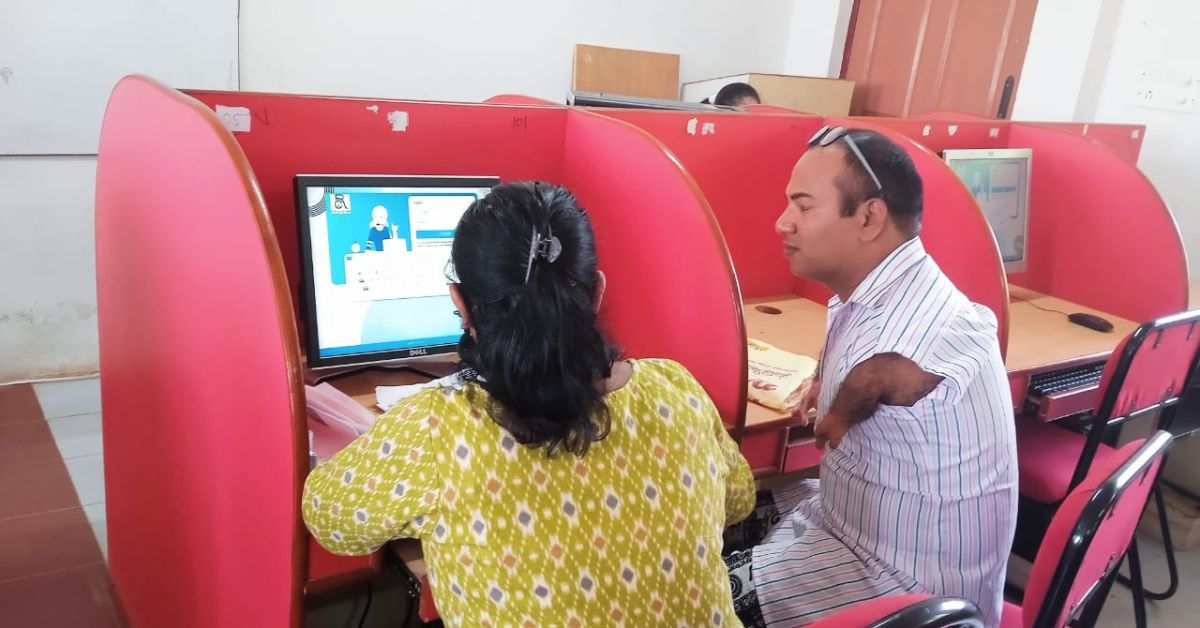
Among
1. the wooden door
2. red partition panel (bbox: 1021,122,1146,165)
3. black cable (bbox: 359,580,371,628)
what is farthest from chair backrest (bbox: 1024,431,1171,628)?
the wooden door

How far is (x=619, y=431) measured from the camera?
0.94 metres

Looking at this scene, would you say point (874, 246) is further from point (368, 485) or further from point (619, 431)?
point (368, 485)

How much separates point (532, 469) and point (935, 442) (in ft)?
2.43

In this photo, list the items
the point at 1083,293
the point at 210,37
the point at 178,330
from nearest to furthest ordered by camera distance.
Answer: the point at 178,330 < the point at 1083,293 < the point at 210,37

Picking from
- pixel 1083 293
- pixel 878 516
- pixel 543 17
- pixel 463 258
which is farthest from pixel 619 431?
pixel 543 17

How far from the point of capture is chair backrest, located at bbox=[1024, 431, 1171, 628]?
1.02 m

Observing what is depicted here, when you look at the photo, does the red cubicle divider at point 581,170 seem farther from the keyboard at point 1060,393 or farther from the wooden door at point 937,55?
the wooden door at point 937,55

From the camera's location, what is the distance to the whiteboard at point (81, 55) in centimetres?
281

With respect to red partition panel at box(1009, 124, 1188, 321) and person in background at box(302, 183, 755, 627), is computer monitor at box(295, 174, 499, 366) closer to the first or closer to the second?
person in background at box(302, 183, 755, 627)

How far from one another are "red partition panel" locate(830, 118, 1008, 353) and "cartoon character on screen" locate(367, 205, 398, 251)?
116 cm

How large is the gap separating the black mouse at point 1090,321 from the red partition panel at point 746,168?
30.1 inches

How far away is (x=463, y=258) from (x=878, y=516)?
2.85 ft

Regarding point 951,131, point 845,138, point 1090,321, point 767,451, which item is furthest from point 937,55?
point 767,451

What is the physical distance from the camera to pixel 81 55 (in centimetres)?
291
